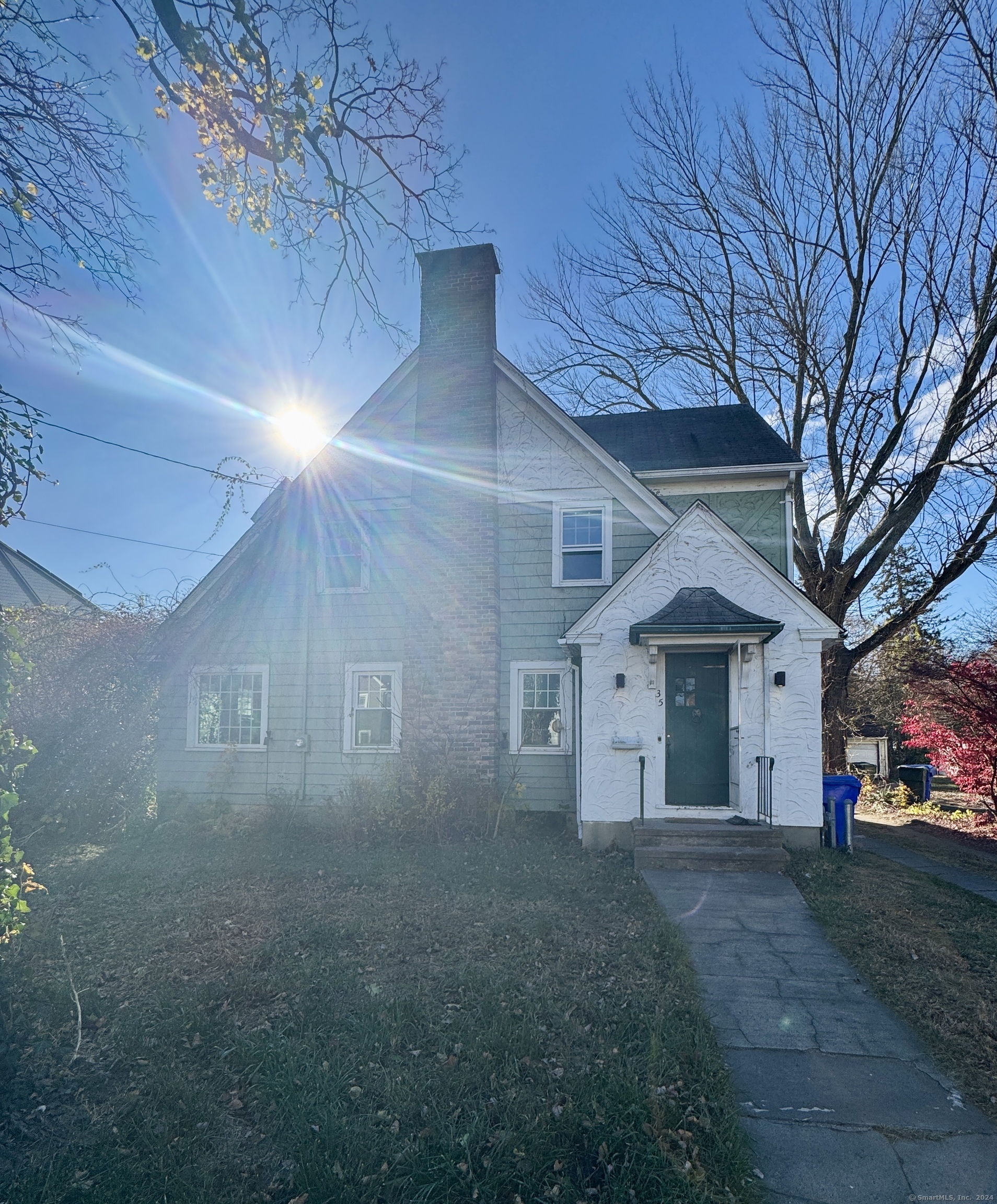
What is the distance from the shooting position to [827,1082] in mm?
3852

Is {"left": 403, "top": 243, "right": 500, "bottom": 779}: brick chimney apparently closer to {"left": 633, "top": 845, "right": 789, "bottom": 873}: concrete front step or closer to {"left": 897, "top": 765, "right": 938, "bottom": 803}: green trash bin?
{"left": 633, "top": 845, "right": 789, "bottom": 873}: concrete front step

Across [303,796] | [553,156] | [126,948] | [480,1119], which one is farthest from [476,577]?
[480,1119]

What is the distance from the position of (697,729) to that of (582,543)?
3.53 m

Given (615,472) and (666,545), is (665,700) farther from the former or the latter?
(615,472)

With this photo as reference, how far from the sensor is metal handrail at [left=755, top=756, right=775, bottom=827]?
8695 mm

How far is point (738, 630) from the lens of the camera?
858cm

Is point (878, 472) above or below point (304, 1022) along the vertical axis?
above

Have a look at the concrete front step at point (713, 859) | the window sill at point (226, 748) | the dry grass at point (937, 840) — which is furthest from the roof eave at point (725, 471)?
the window sill at point (226, 748)

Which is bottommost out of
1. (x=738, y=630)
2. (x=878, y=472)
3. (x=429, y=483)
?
(x=738, y=630)

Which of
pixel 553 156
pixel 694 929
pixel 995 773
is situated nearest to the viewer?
pixel 694 929

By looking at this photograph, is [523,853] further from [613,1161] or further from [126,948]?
[613,1161]

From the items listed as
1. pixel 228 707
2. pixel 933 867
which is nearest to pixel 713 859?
pixel 933 867

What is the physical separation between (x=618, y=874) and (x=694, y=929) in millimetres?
1742

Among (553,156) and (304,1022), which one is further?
(553,156)
